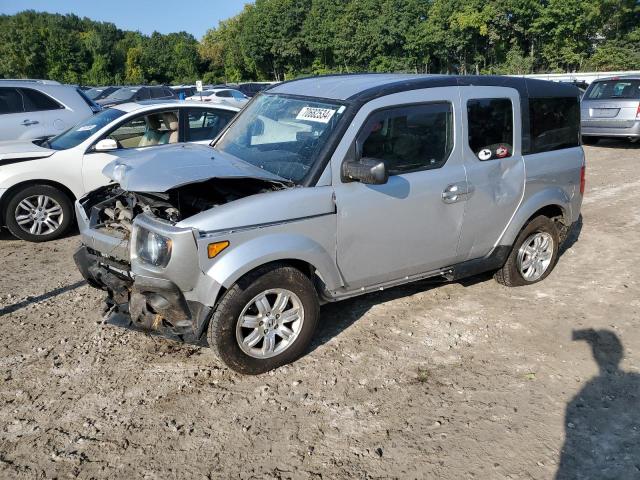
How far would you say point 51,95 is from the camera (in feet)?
31.1

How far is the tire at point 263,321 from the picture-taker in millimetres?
3527

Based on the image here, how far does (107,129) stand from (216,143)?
2667 millimetres

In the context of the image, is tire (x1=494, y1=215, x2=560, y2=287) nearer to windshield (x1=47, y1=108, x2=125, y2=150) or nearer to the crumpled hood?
the crumpled hood

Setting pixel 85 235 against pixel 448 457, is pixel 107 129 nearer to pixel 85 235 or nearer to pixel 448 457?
pixel 85 235

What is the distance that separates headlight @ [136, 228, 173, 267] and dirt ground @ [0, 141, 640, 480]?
2.89 ft

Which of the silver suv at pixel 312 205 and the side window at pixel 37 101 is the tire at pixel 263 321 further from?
the side window at pixel 37 101

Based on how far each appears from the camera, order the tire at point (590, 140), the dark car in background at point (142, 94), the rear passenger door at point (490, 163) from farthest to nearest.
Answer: the dark car in background at point (142, 94) → the tire at point (590, 140) → the rear passenger door at point (490, 163)

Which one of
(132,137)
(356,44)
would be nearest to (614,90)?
(132,137)

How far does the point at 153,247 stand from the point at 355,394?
1617 mm

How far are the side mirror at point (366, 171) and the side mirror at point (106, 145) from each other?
155 inches

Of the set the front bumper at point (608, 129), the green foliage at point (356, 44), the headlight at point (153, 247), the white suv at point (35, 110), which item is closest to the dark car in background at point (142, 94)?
the white suv at point (35, 110)

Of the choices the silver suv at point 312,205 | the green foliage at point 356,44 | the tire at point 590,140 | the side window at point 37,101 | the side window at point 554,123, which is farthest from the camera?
the green foliage at point 356,44

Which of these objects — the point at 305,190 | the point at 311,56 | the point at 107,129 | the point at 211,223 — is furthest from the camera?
the point at 311,56

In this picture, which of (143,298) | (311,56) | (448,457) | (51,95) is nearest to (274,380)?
(143,298)
